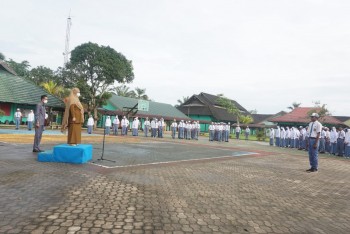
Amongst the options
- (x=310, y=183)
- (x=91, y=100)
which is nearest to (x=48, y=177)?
(x=310, y=183)

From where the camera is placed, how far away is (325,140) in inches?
836

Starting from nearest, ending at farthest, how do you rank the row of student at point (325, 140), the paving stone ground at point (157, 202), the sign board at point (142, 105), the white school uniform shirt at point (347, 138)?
the paving stone ground at point (157, 202) → the white school uniform shirt at point (347, 138) → the row of student at point (325, 140) → the sign board at point (142, 105)

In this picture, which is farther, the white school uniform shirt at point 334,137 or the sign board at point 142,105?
the sign board at point 142,105

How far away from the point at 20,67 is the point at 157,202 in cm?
5665

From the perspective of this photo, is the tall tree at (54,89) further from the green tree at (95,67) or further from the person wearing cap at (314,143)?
the person wearing cap at (314,143)

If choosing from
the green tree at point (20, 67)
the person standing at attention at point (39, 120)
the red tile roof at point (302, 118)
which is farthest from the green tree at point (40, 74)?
the person standing at attention at point (39, 120)

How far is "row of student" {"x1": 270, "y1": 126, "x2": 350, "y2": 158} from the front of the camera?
1920 centimetres

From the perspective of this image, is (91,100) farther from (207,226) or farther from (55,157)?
(207,226)

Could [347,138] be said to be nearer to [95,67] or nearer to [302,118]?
[302,118]

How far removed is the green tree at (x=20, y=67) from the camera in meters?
50.5

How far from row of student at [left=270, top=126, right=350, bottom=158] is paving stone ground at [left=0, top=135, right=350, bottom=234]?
1110 centimetres

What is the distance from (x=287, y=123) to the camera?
40.5 metres

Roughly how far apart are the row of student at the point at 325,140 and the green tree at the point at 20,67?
43.2 m

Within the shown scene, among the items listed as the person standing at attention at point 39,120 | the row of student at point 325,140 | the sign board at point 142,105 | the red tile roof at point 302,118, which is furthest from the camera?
the red tile roof at point 302,118
